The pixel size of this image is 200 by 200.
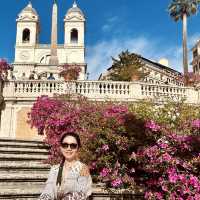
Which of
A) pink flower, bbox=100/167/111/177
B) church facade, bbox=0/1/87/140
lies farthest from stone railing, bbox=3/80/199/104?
church facade, bbox=0/1/87/140

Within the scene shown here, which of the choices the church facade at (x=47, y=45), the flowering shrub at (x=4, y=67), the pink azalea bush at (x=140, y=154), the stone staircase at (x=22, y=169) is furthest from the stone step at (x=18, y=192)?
the church facade at (x=47, y=45)

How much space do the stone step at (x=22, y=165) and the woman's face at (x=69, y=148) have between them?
4400 mm

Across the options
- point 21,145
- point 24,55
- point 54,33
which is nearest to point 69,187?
point 21,145

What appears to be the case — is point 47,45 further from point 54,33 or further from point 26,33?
point 54,33

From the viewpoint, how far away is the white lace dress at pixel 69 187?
4.43 m

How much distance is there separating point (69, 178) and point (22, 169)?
179 inches

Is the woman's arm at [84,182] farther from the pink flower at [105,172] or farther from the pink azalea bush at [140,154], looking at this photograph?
the pink flower at [105,172]

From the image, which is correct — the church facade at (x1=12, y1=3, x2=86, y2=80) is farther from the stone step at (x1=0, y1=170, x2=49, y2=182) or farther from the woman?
the woman

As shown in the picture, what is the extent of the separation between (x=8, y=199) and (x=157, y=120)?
381 centimetres

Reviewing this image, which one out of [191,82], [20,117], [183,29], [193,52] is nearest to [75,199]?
[20,117]

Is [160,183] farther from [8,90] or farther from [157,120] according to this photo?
[8,90]

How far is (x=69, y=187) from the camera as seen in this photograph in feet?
14.5

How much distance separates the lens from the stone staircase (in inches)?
288

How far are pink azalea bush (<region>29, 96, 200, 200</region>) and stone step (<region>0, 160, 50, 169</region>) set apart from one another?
15.1 inches
